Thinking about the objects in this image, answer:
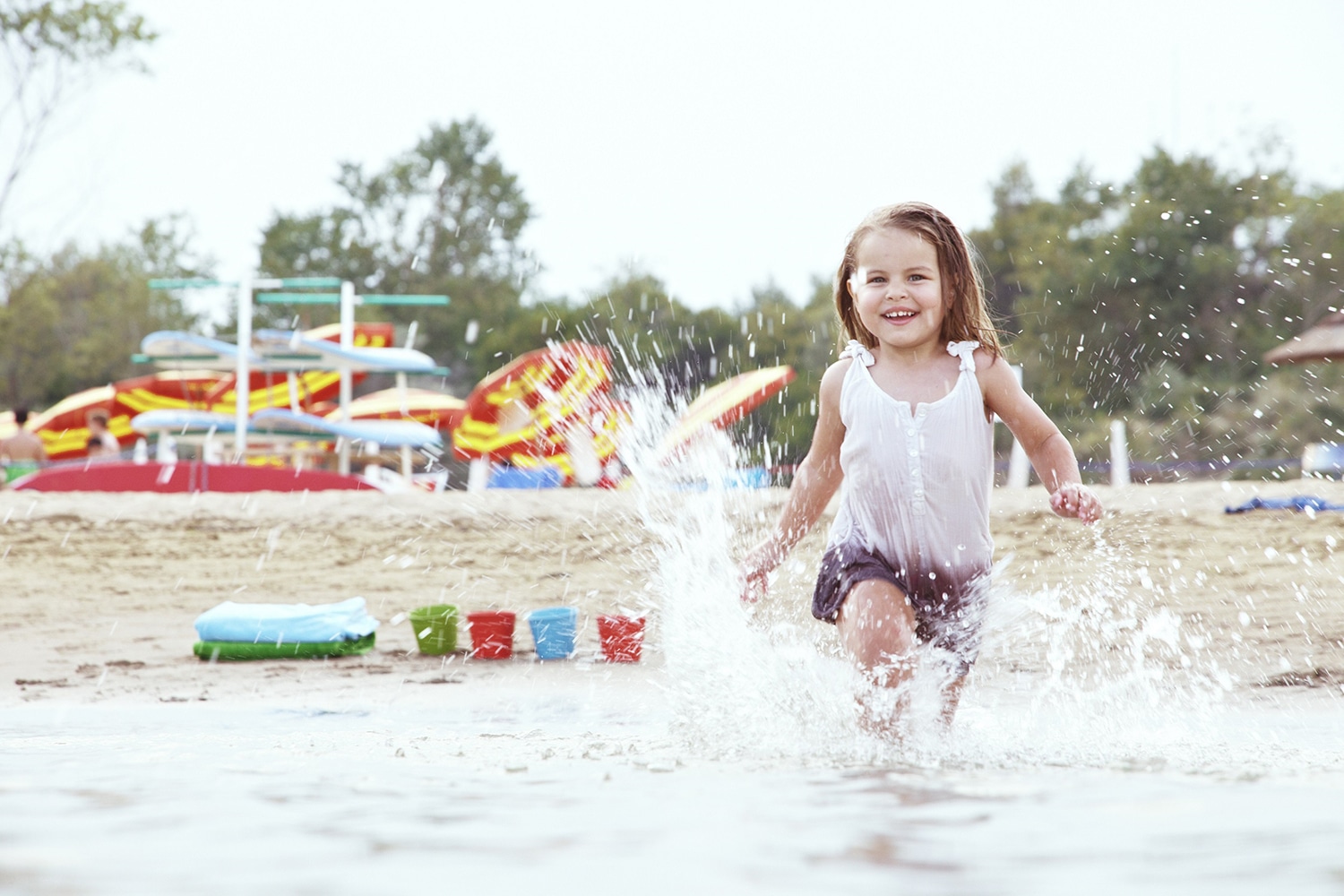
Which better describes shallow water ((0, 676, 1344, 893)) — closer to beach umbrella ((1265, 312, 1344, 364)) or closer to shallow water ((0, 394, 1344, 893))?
shallow water ((0, 394, 1344, 893))

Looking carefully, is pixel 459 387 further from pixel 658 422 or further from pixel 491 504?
pixel 658 422

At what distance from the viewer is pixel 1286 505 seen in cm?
952

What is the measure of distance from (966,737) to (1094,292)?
98.7 feet

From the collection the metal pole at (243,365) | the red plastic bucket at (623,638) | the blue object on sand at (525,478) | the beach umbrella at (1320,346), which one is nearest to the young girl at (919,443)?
the red plastic bucket at (623,638)

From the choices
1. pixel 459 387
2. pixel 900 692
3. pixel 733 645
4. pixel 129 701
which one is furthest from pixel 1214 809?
pixel 459 387

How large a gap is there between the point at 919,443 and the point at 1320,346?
14.7 m

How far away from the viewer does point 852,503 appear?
3.41 m

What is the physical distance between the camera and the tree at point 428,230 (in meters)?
49.3

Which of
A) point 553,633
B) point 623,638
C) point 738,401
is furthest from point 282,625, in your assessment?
point 738,401

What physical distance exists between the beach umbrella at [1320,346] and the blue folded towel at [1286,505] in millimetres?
7069

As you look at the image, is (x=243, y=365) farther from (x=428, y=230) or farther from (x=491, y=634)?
(x=428, y=230)

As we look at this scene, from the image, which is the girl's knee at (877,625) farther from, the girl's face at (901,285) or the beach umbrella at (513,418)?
the beach umbrella at (513,418)

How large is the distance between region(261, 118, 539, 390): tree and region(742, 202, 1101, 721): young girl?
147 ft

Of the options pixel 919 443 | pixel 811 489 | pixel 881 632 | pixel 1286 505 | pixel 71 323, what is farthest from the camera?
pixel 71 323
